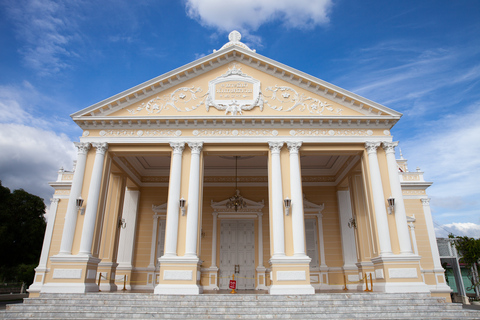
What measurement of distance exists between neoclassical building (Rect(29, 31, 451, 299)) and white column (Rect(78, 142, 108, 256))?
0.13 feet

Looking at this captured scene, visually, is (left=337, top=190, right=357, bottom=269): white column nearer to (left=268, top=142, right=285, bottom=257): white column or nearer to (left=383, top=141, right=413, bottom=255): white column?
(left=383, top=141, right=413, bottom=255): white column

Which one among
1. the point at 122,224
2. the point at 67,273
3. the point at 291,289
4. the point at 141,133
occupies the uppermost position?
the point at 141,133

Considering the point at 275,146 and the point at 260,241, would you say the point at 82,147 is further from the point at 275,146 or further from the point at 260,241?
the point at 260,241

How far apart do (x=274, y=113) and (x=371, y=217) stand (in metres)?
5.44

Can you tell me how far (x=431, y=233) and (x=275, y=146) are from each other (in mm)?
10696

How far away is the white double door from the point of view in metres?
15.8

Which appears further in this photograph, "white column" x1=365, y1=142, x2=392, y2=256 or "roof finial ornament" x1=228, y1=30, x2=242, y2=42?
"roof finial ornament" x1=228, y1=30, x2=242, y2=42

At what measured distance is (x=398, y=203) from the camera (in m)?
12.1

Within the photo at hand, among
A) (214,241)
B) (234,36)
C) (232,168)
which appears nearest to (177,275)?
(214,241)

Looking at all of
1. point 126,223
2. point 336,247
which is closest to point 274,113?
point 336,247

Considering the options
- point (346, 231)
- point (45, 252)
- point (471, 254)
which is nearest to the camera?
point (346, 231)

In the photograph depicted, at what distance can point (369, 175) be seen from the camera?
12.7 metres

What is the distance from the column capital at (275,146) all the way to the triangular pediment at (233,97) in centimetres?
98

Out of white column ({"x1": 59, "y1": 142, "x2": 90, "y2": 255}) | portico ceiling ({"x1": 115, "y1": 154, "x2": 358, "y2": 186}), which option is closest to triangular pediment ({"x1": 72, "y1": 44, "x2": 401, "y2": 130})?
white column ({"x1": 59, "y1": 142, "x2": 90, "y2": 255})
